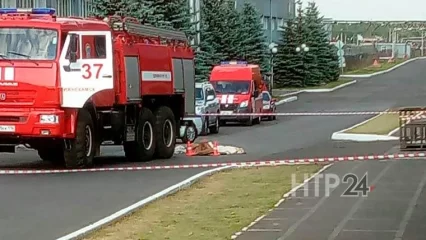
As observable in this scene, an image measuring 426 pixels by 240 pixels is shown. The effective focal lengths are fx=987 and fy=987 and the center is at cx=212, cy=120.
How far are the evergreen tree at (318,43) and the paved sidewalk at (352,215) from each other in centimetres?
5543

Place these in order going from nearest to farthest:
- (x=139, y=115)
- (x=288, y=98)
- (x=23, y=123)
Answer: (x=23, y=123) < (x=139, y=115) < (x=288, y=98)

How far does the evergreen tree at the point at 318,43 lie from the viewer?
7113cm

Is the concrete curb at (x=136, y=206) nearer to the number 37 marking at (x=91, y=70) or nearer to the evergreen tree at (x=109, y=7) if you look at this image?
the number 37 marking at (x=91, y=70)

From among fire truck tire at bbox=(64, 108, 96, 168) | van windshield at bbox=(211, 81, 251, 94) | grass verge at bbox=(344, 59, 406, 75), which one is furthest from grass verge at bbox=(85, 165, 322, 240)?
grass verge at bbox=(344, 59, 406, 75)

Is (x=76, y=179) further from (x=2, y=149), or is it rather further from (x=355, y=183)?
(x=355, y=183)

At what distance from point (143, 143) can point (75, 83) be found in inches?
132

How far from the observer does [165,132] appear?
22953 millimetres

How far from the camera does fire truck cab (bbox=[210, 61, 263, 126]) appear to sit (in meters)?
39.6

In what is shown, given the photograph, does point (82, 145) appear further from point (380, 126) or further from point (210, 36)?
point (210, 36)

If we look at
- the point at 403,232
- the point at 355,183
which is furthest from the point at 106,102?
the point at 403,232

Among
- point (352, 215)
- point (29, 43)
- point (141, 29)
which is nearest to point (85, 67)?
point (29, 43)

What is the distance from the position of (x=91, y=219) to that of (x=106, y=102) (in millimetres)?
7894

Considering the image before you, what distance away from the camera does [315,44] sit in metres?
71.2

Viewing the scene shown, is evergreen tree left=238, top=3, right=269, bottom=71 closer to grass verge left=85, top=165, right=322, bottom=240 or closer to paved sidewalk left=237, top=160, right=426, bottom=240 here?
grass verge left=85, top=165, right=322, bottom=240
